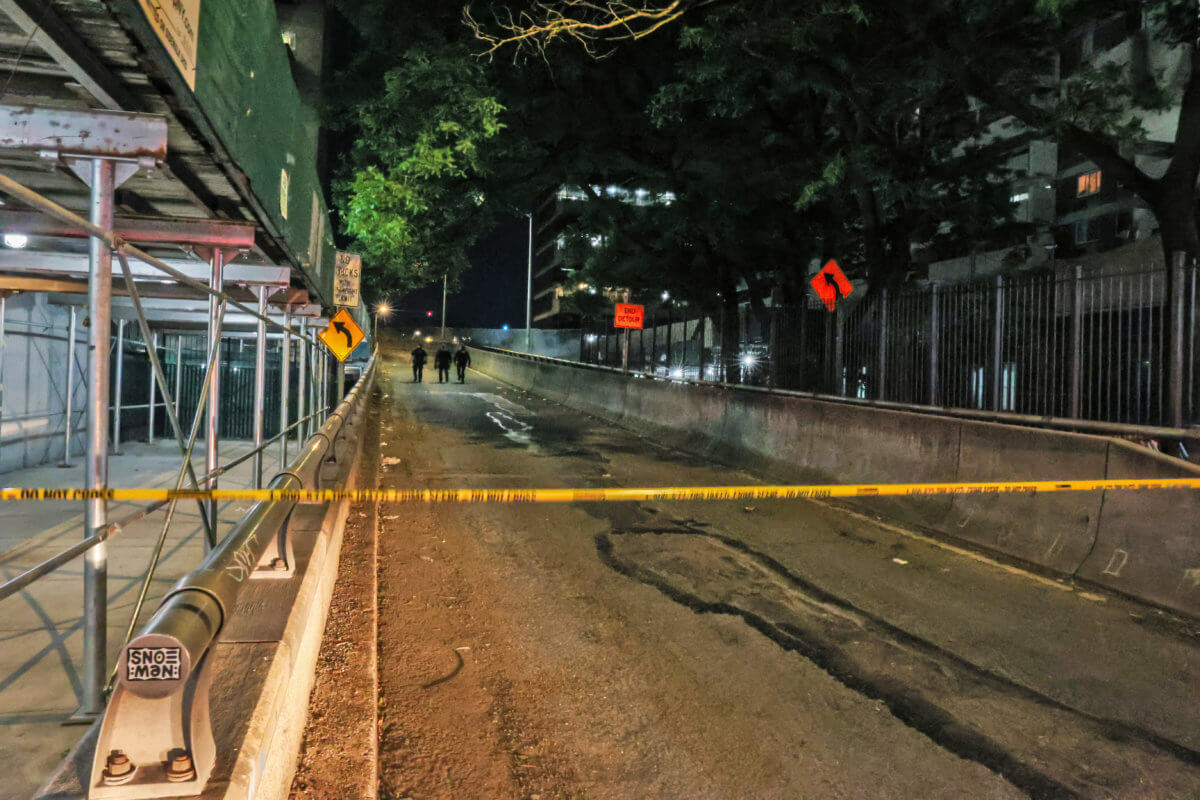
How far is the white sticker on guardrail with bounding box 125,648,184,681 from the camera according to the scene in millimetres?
2180

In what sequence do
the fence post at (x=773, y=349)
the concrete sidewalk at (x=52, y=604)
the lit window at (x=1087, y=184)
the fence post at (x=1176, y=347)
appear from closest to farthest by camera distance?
the concrete sidewalk at (x=52, y=604) → the fence post at (x=1176, y=347) → the fence post at (x=773, y=349) → the lit window at (x=1087, y=184)

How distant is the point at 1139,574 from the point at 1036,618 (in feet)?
4.24

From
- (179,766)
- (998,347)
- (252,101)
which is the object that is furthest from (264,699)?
(998,347)

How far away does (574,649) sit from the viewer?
17.2 feet

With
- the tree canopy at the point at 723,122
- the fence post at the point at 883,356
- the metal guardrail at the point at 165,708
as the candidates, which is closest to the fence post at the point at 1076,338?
the fence post at the point at 883,356

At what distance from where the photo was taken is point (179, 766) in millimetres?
2314

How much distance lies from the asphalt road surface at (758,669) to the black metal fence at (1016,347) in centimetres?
256

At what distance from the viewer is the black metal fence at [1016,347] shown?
25.9 ft

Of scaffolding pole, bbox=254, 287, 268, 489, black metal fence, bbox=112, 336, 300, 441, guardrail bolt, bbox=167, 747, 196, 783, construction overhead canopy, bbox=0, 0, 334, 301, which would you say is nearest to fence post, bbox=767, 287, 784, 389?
black metal fence, bbox=112, 336, 300, 441

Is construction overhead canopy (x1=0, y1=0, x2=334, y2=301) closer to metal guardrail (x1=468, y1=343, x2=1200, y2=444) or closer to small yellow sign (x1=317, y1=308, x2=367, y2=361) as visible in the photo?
small yellow sign (x1=317, y1=308, x2=367, y2=361)

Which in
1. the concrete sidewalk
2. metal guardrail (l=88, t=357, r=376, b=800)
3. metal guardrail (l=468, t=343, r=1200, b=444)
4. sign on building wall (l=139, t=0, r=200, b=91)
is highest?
sign on building wall (l=139, t=0, r=200, b=91)

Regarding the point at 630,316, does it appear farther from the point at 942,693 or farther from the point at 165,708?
the point at 165,708

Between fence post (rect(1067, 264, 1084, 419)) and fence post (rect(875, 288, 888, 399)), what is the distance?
10.3ft

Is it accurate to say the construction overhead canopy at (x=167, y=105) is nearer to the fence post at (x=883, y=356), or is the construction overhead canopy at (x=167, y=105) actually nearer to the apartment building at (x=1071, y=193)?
the fence post at (x=883, y=356)
